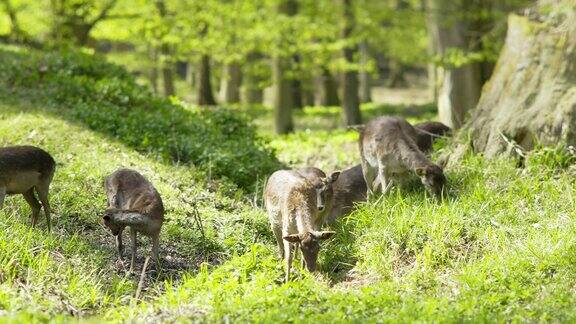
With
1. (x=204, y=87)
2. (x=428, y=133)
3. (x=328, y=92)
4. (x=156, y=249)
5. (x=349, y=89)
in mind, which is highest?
(x=428, y=133)

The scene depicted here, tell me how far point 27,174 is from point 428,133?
6.52 metres

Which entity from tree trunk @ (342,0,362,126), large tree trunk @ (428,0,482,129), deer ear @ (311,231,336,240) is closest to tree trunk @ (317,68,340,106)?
tree trunk @ (342,0,362,126)

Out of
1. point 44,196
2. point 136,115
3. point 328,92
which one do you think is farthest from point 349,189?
point 328,92

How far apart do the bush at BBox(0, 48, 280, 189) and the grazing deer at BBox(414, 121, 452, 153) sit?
8.04 feet

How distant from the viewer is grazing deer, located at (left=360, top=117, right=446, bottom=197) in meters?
10.4

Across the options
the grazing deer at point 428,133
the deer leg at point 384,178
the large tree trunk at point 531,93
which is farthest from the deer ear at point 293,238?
the grazing deer at point 428,133

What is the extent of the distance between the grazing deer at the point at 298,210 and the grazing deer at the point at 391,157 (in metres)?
1.30

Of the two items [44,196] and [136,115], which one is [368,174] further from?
[136,115]

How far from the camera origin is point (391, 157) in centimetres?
1102

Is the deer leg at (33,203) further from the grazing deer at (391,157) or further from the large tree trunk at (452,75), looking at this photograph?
the large tree trunk at (452,75)

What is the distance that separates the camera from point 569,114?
11516 mm

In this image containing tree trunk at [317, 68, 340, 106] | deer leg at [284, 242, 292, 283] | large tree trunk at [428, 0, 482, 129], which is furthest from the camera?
tree trunk at [317, 68, 340, 106]

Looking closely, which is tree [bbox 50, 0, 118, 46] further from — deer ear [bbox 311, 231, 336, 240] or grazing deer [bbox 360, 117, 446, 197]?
deer ear [bbox 311, 231, 336, 240]

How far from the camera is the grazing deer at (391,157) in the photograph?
408 inches
